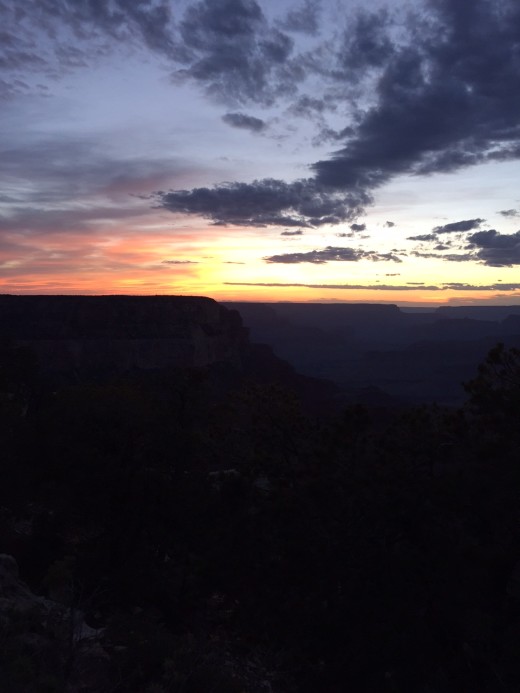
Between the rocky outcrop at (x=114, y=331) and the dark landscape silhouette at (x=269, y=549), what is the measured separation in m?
55.9

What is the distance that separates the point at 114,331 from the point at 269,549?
2776 inches

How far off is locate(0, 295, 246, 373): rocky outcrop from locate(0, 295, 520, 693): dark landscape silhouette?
55.9 m

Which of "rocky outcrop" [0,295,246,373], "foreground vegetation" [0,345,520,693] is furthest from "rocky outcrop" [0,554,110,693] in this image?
"rocky outcrop" [0,295,246,373]

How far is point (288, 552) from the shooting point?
12031 millimetres

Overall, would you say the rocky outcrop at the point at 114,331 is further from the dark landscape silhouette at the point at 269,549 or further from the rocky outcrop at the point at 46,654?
the rocky outcrop at the point at 46,654

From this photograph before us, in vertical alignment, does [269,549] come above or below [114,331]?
below

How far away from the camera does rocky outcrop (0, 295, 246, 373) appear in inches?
3027

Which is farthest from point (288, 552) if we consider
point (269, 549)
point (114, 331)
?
point (114, 331)

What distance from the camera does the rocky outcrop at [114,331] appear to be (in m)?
76.9

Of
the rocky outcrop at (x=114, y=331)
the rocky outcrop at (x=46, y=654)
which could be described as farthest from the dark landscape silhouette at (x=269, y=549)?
the rocky outcrop at (x=114, y=331)

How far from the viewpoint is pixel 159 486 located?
1639cm

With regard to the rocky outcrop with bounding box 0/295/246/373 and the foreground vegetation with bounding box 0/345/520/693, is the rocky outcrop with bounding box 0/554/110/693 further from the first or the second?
the rocky outcrop with bounding box 0/295/246/373

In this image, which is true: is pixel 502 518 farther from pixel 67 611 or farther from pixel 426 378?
pixel 426 378

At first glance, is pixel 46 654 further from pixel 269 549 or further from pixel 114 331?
pixel 114 331
